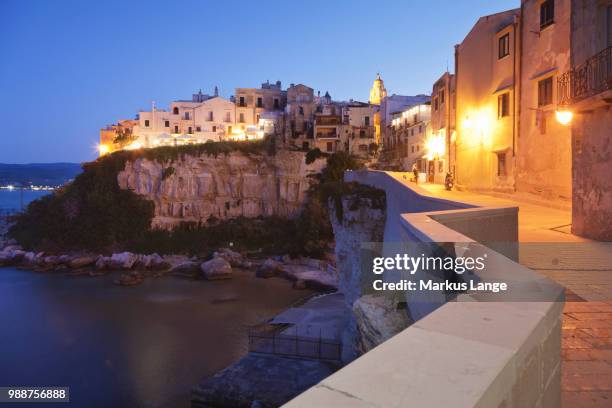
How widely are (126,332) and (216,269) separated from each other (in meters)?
12.6

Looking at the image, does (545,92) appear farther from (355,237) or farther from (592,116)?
(355,237)

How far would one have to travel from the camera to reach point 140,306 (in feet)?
95.7

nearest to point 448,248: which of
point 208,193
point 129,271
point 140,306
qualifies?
point 140,306

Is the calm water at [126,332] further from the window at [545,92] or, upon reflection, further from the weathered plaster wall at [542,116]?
the window at [545,92]

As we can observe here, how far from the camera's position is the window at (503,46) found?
17942 millimetres

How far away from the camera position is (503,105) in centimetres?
1812

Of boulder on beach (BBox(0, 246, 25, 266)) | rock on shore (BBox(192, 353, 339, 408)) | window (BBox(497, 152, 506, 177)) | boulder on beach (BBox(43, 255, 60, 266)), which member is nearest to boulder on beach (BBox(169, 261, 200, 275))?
boulder on beach (BBox(43, 255, 60, 266))

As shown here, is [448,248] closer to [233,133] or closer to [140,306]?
[140,306]

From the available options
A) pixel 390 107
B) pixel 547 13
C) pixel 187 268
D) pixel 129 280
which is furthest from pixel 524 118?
pixel 390 107

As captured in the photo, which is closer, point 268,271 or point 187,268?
point 268,271

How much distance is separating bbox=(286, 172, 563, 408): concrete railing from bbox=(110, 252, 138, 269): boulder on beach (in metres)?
42.0

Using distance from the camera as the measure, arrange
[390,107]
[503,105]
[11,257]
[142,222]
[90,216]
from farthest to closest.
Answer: [390,107] → [142,222] → [90,216] → [11,257] → [503,105]

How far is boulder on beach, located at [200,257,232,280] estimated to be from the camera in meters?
36.2

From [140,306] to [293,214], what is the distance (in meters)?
22.5
